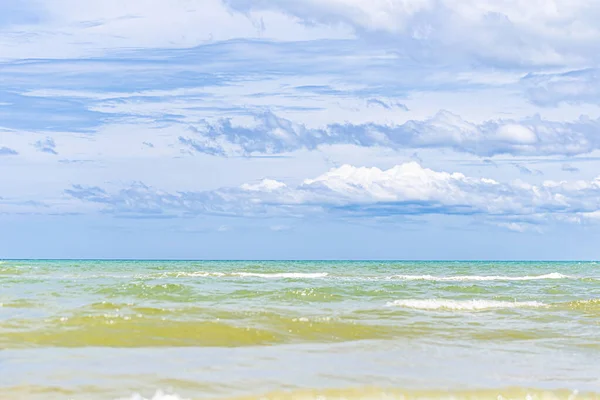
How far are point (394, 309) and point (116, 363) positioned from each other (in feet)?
33.2

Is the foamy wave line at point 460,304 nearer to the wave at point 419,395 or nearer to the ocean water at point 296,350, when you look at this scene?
the ocean water at point 296,350

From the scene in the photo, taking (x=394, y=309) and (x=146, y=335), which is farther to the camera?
(x=394, y=309)

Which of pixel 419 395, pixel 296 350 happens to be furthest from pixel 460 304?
pixel 419 395

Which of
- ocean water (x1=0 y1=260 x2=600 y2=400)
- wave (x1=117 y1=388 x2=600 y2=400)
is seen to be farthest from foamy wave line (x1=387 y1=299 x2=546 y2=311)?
wave (x1=117 y1=388 x2=600 y2=400)

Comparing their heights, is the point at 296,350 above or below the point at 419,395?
below

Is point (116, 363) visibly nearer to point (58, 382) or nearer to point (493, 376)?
point (58, 382)

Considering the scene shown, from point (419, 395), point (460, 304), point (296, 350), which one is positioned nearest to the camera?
point (419, 395)

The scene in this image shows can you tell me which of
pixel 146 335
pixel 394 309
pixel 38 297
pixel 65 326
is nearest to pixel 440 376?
pixel 146 335

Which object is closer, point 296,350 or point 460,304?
point 296,350

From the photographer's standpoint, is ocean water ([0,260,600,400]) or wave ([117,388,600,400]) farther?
ocean water ([0,260,600,400])

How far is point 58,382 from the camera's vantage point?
9820 mm

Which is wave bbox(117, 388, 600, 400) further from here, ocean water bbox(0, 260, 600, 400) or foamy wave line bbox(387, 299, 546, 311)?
foamy wave line bbox(387, 299, 546, 311)

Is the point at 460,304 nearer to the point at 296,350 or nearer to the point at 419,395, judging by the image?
the point at 296,350

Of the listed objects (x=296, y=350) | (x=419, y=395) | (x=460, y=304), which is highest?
(x=419, y=395)
